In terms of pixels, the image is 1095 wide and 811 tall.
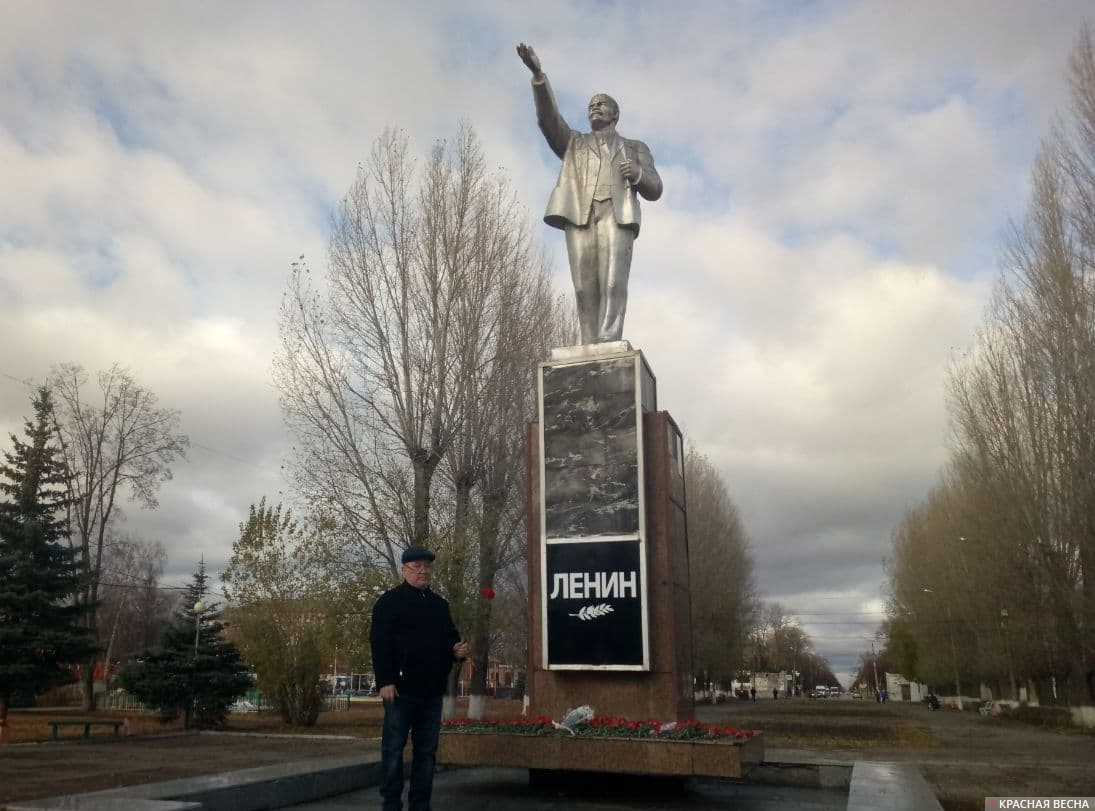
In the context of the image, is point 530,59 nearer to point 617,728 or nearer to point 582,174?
point 582,174

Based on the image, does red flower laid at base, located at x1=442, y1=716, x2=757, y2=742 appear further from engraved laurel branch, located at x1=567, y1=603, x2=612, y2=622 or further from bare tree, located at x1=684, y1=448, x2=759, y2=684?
bare tree, located at x1=684, y1=448, x2=759, y2=684

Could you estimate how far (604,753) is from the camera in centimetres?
550

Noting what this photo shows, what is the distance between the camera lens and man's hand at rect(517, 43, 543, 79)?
7305 mm

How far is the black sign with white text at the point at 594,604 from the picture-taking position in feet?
21.4

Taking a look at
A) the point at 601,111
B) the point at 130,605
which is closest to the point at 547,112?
the point at 601,111

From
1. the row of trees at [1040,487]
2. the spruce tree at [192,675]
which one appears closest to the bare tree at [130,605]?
the spruce tree at [192,675]

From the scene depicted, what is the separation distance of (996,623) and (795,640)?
72261mm

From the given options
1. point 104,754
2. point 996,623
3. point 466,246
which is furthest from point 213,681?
point 996,623

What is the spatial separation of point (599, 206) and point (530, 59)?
1424mm

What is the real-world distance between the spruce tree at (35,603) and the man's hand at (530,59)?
1544cm

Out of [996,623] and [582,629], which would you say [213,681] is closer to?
[582,629]

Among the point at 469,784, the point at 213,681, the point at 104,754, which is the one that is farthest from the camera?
the point at 213,681

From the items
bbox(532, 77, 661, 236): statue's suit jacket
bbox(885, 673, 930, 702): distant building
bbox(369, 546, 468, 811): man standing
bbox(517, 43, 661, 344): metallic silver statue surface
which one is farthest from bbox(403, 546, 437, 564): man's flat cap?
bbox(885, 673, 930, 702): distant building

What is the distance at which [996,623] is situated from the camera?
26.4m
